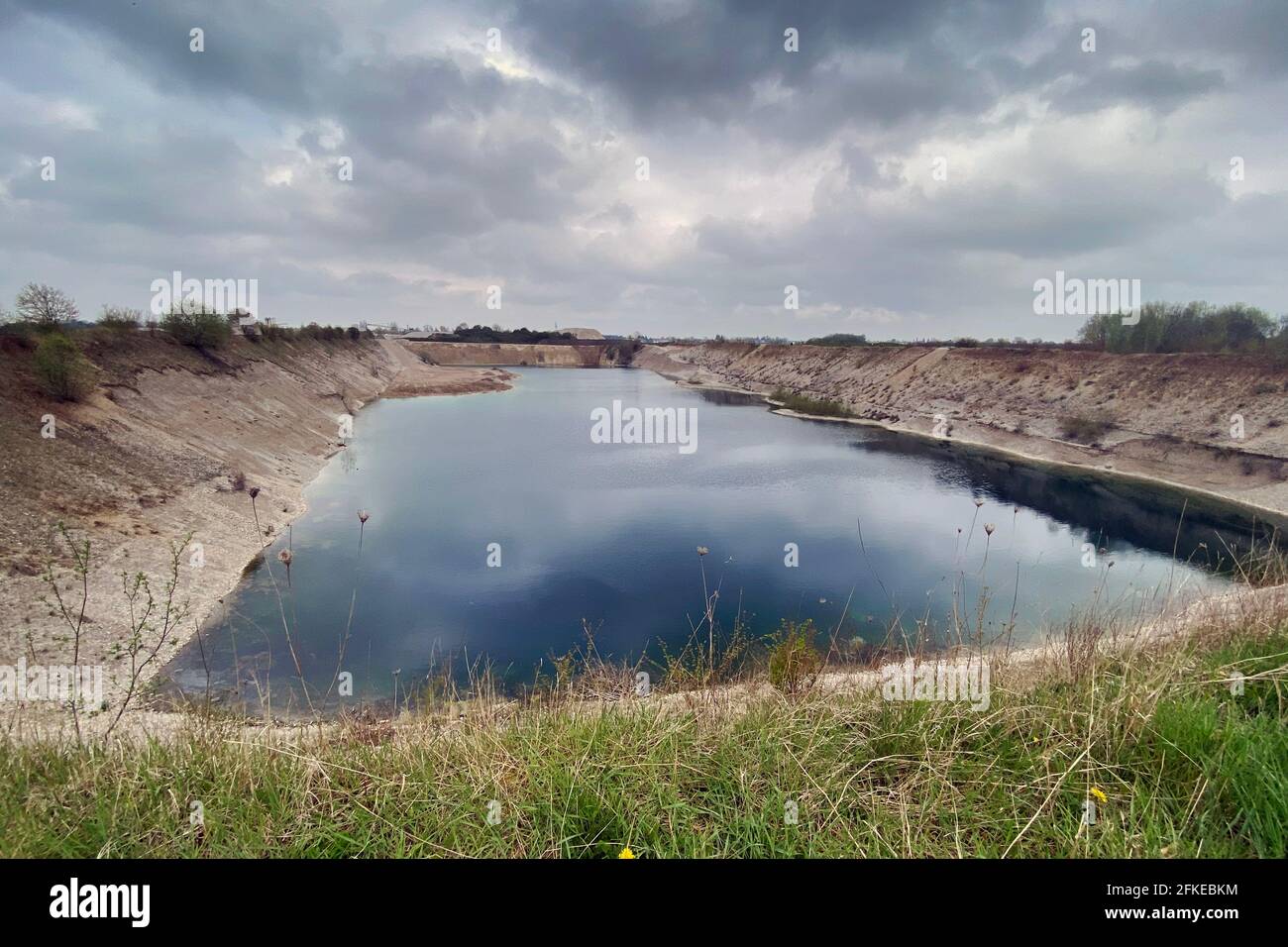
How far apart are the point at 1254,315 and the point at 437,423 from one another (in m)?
63.5

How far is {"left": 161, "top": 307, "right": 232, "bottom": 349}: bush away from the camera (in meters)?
28.4

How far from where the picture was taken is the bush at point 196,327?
28.4 m

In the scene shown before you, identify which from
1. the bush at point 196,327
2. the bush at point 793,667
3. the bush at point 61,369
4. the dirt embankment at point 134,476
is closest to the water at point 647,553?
the bush at point 793,667

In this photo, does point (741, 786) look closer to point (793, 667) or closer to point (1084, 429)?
point (793, 667)

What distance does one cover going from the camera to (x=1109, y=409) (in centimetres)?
3272

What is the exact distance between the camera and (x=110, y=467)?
15328 millimetres

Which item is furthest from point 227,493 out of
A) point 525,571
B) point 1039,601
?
point 1039,601

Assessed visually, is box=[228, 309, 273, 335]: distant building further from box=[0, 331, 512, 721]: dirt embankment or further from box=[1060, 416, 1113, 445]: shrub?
box=[1060, 416, 1113, 445]: shrub

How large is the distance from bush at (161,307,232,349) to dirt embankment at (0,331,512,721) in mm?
794

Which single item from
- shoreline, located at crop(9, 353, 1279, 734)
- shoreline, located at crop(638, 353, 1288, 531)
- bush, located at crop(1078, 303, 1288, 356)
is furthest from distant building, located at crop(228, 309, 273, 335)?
bush, located at crop(1078, 303, 1288, 356)

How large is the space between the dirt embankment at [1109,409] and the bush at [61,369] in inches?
1622

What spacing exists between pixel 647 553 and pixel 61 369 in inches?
700
